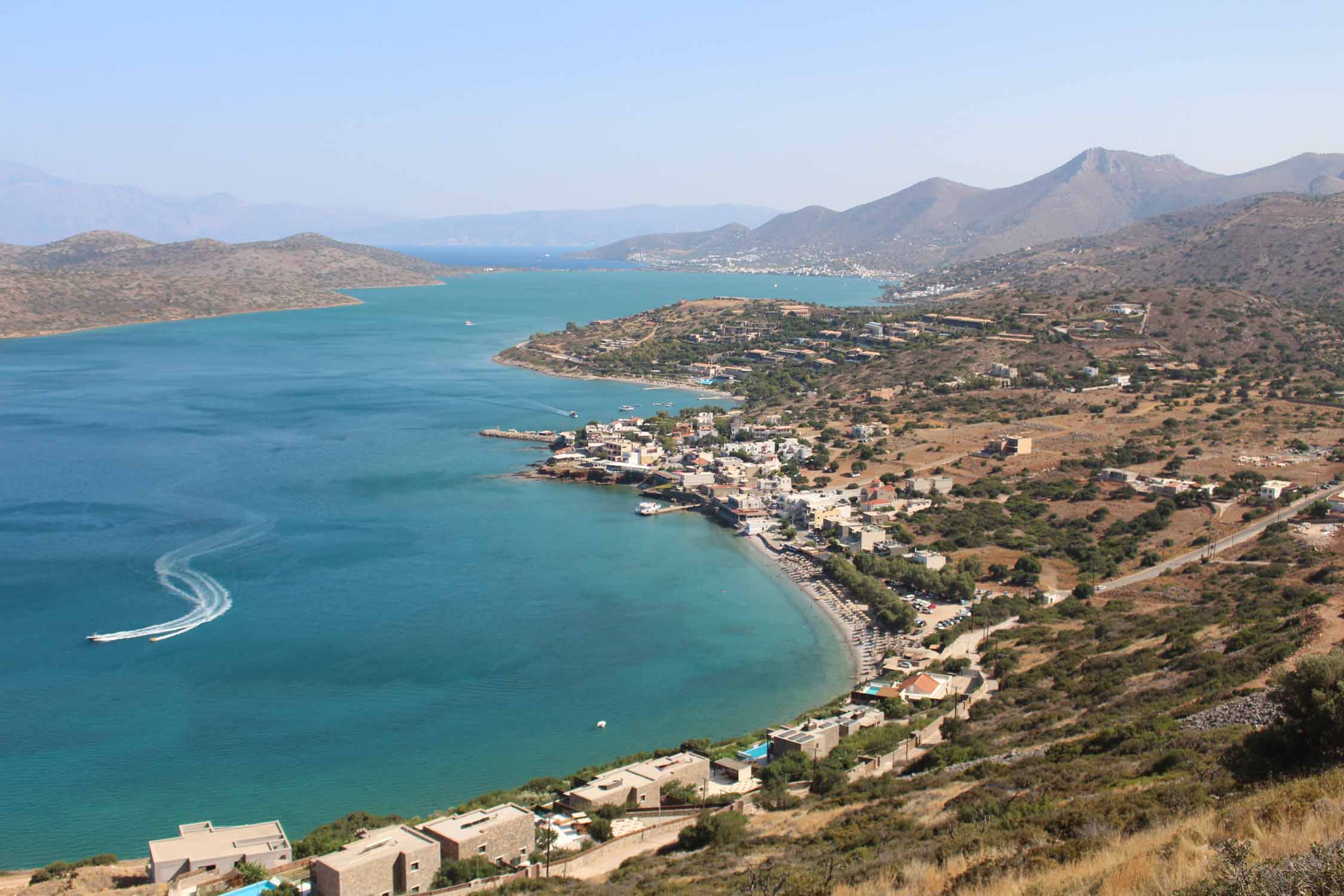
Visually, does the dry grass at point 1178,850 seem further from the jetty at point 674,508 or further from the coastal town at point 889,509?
the jetty at point 674,508

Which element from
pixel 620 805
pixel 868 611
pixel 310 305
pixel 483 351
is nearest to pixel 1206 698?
pixel 620 805

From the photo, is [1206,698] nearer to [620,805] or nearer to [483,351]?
[620,805]

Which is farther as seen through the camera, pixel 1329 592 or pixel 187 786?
pixel 1329 592

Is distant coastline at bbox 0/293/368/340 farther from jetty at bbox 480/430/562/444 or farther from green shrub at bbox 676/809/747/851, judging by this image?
green shrub at bbox 676/809/747/851

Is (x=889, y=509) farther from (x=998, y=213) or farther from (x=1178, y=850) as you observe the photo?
(x=998, y=213)

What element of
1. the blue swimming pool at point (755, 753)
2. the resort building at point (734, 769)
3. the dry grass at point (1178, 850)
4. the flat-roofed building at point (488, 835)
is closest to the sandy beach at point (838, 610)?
the blue swimming pool at point (755, 753)
